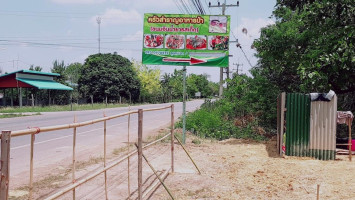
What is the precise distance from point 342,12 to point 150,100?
5743 centimetres

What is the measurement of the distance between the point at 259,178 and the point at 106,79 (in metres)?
46.6

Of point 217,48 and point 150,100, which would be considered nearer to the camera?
point 217,48

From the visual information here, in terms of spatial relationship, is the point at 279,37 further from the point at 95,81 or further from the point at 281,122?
the point at 95,81

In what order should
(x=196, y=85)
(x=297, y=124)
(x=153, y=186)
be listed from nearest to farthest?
(x=153, y=186) < (x=297, y=124) < (x=196, y=85)

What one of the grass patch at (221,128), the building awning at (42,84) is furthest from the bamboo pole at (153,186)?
the building awning at (42,84)

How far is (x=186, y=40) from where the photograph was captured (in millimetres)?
13422

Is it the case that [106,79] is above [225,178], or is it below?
above

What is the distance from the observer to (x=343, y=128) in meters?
15.9

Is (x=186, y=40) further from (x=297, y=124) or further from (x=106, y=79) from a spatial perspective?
(x=106, y=79)

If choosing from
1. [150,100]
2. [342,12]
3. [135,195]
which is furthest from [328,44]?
[150,100]

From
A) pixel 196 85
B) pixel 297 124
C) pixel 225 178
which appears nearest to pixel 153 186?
pixel 225 178

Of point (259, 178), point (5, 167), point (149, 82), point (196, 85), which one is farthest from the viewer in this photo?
point (196, 85)

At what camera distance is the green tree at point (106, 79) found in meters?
53.1

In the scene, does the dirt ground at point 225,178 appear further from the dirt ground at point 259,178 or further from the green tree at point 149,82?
the green tree at point 149,82
